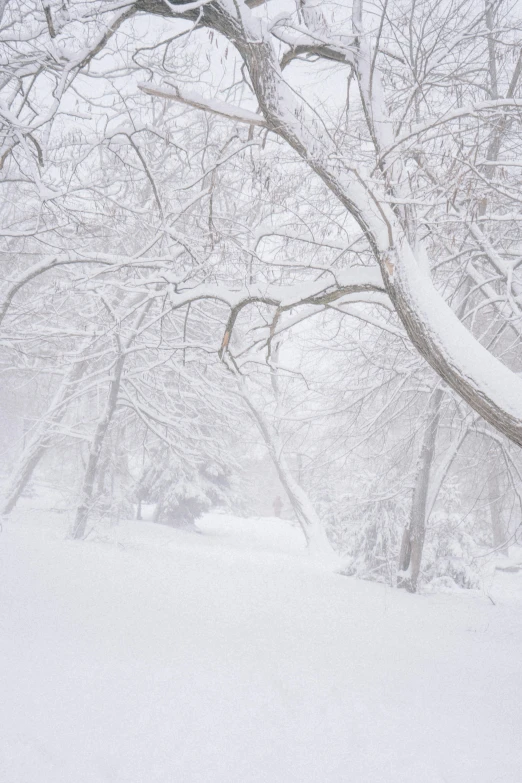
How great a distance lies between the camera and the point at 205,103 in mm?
3145

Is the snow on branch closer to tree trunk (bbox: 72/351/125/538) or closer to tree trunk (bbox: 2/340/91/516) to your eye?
tree trunk (bbox: 72/351/125/538)

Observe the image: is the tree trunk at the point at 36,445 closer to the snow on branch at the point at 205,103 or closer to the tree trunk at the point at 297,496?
the tree trunk at the point at 297,496

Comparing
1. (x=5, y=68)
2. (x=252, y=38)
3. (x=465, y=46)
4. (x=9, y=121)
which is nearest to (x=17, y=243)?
(x=5, y=68)

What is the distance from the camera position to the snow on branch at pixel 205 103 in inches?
122

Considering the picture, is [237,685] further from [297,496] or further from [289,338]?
[297,496]

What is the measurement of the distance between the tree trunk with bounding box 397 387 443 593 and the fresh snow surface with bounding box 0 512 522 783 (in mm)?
1222

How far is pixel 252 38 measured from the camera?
3039mm

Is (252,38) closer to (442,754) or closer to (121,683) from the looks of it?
(121,683)

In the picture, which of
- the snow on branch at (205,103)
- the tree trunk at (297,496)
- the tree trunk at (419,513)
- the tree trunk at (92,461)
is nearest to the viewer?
the snow on branch at (205,103)

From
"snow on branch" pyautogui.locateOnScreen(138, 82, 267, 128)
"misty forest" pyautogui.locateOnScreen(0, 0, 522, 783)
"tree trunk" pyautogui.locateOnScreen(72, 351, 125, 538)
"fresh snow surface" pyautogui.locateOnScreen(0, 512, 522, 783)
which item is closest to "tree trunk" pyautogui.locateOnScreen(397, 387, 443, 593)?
"misty forest" pyautogui.locateOnScreen(0, 0, 522, 783)

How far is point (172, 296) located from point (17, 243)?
501 cm

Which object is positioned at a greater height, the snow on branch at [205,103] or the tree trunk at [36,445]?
the snow on branch at [205,103]

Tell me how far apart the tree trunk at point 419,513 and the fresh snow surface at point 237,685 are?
48.1 inches

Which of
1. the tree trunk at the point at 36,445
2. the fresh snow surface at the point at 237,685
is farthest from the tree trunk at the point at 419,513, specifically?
the tree trunk at the point at 36,445
